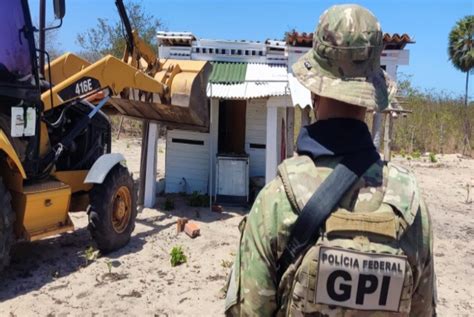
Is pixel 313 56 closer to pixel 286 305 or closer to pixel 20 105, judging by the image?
pixel 286 305

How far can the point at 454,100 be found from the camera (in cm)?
2284

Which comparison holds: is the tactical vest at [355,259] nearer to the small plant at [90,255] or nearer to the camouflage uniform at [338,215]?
the camouflage uniform at [338,215]

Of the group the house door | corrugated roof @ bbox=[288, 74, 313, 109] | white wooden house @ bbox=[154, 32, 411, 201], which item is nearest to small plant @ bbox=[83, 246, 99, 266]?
white wooden house @ bbox=[154, 32, 411, 201]

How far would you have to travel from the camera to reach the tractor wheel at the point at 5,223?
4.82 meters

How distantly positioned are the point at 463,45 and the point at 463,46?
51 mm

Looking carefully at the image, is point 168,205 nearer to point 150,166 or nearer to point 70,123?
point 150,166

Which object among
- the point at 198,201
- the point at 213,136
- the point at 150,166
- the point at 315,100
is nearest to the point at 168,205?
the point at 198,201

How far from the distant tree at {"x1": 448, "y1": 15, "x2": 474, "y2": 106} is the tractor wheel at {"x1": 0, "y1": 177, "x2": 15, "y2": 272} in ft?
70.6

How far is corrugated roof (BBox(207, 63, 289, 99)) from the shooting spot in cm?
858

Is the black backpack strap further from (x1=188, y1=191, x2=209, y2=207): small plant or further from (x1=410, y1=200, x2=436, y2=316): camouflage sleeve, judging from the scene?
(x1=188, y1=191, x2=209, y2=207): small plant

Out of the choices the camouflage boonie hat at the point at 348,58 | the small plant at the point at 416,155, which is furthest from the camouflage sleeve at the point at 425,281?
the small plant at the point at 416,155

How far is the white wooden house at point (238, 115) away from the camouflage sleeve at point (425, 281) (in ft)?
22.5

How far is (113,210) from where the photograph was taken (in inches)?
254

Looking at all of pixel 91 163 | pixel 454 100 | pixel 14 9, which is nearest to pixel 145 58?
pixel 91 163
